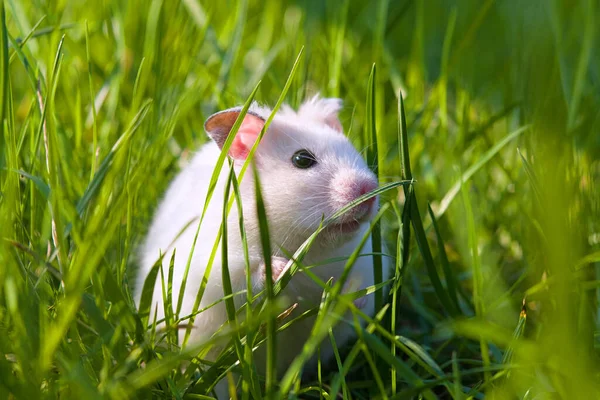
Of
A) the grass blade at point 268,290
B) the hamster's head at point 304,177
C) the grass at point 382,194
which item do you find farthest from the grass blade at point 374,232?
the grass blade at point 268,290

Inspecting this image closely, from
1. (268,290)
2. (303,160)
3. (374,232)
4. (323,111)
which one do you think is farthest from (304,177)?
(268,290)

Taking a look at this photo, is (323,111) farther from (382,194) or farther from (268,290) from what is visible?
(268,290)

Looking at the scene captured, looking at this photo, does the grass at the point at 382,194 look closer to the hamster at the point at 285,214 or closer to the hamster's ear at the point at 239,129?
the hamster at the point at 285,214

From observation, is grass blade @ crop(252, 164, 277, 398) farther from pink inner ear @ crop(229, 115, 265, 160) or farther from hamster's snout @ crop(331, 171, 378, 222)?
pink inner ear @ crop(229, 115, 265, 160)

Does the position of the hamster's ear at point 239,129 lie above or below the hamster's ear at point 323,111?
below

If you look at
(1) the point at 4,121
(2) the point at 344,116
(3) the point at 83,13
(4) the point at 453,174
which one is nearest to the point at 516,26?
(4) the point at 453,174
